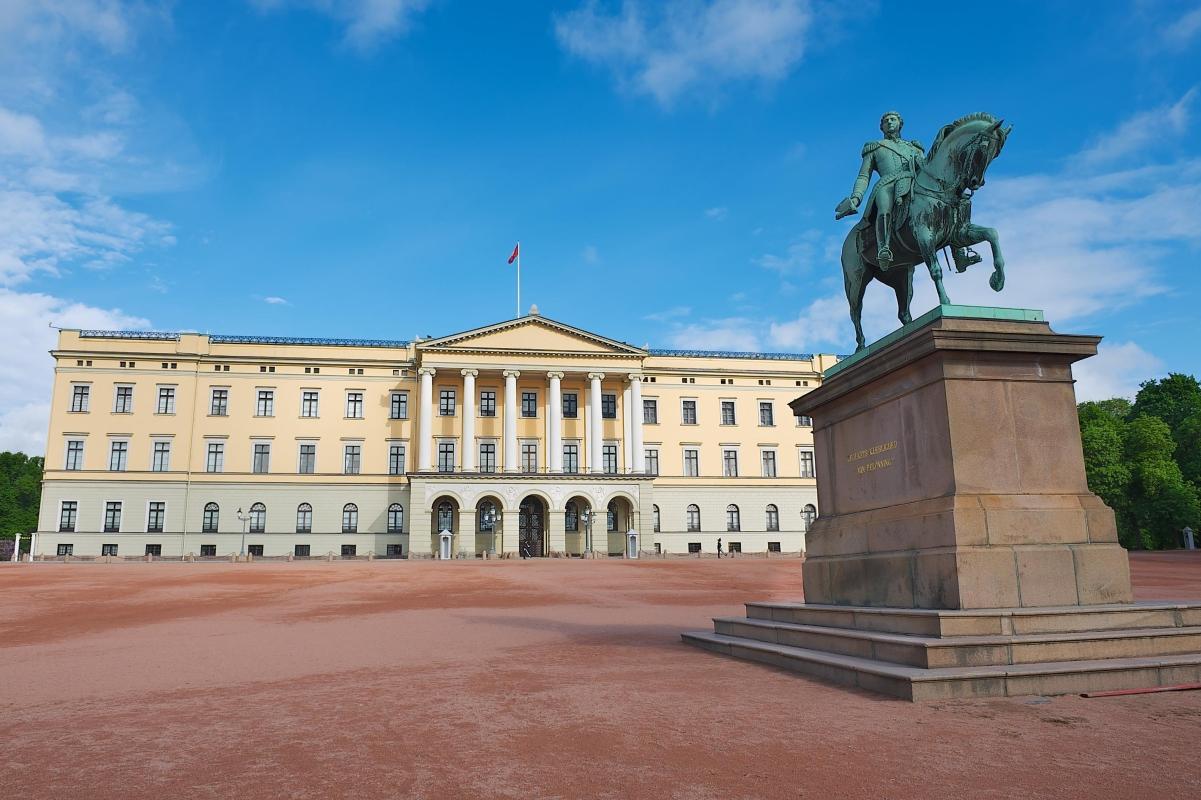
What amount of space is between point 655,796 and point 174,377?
5567 cm

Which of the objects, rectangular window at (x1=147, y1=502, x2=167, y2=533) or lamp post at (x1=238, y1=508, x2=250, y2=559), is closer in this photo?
lamp post at (x1=238, y1=508, x2=250, y2=559)

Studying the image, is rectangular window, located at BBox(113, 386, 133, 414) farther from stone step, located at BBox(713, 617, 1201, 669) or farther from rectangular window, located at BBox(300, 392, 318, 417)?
stone step, located at BBox(713, 617, 1201, 669)

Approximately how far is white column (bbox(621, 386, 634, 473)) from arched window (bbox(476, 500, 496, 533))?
9.06m

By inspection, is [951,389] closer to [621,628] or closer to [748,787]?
[748,787]

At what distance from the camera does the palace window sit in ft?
176

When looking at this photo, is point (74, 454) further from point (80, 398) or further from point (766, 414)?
point (766, 414)

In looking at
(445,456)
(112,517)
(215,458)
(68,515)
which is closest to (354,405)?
(445,456)

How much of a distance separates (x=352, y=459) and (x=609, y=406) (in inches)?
681

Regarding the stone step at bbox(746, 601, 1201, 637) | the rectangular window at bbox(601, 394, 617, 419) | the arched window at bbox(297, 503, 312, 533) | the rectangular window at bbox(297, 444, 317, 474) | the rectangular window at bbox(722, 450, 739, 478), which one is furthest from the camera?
the rectangular window at bbox(722, 450, 739, 478)

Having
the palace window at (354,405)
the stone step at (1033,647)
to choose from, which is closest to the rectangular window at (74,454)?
the palace window at (354,405)

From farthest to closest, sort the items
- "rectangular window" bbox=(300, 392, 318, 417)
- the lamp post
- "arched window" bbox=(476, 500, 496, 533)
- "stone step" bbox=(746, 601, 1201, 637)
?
"rectangular window" bbox=(300, 392, 318, 417) < "arched window" bbox=(476, 500, 496, 533) < the lamp post < "stone step" bbox=(746, 601, 1201, 637)

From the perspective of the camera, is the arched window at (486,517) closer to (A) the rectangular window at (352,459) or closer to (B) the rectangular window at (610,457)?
(B) the rectangular window at (610,457)

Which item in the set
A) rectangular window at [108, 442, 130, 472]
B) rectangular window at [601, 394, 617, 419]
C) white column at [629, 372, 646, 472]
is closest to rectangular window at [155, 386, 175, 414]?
rectangular window at [108, 442, 130, 472]

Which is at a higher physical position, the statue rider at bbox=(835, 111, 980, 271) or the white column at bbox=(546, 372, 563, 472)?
the white column at bbox=(546, 372, 563, 472)
